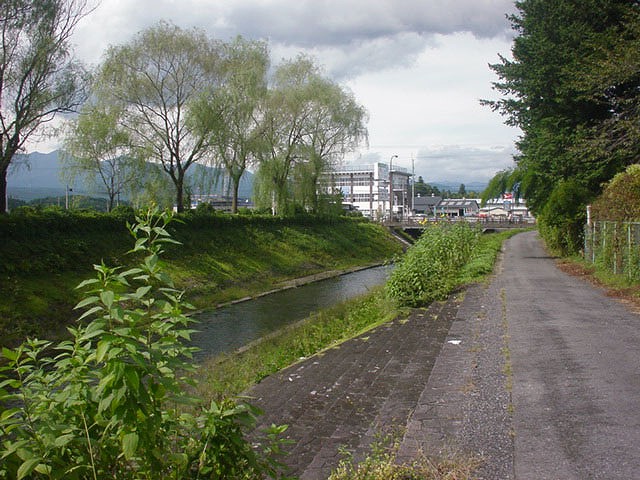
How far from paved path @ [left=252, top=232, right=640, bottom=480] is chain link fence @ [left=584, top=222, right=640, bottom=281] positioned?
125 inches

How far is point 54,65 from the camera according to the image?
24.8 meters

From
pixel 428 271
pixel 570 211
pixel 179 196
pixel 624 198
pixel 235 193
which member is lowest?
pixel 428 271

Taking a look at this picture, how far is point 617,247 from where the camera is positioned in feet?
52.5

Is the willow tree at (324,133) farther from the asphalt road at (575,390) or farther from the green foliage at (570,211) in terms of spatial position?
the asphalt road at (575,390)

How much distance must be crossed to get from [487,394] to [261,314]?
57.3ft

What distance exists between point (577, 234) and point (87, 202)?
27789 millimetres

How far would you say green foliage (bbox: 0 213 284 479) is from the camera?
2811 mm

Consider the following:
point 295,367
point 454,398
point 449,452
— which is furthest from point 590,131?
point 449,452

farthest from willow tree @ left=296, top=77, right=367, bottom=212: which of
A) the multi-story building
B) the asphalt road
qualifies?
the multi-story building

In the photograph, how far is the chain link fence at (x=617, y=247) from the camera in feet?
46.6

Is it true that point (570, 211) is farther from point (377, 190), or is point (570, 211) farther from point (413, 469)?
point (377, 190)

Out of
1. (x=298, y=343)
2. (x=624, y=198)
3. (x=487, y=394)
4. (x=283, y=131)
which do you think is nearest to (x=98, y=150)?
(x=283, y=131)

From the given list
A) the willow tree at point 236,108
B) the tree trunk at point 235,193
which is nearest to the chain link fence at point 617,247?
the willow tree at point 236,108

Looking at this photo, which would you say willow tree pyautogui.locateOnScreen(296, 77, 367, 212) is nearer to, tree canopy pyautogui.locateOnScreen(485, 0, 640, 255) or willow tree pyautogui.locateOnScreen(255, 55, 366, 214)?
willow tree pyautogui.locateOnScreen(255, 55, 366, 214)
